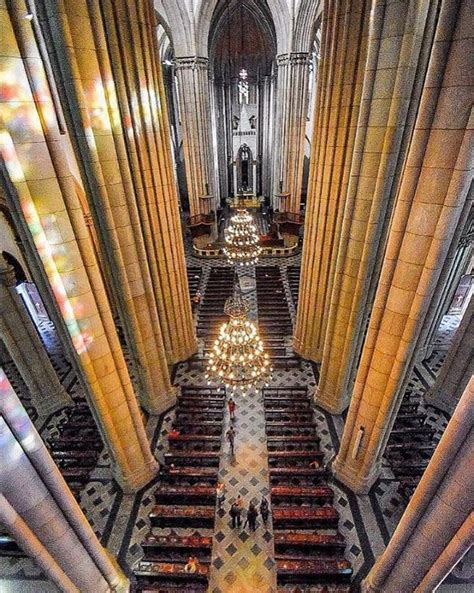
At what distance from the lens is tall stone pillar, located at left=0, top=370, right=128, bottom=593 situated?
504 cm

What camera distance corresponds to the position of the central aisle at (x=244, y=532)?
9188 mm

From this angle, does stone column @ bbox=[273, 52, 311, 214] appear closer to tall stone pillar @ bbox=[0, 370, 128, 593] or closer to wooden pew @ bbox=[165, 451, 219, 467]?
wooden pew @ bbox=[165, 451, 219, 467]

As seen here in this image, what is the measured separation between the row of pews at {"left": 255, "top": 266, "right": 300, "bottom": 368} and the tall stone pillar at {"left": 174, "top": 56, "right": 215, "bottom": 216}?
8.39 meters

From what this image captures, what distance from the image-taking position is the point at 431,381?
1542 cm

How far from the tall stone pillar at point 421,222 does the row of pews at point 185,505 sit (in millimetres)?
5102

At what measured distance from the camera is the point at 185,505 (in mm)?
10930

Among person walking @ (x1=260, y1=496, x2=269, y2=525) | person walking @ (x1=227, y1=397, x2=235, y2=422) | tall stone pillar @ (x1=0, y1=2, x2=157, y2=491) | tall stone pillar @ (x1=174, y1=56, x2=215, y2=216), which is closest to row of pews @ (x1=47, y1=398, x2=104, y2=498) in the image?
tall stone pillar @ (x1=0, y1=2, x2=157, y2=491)

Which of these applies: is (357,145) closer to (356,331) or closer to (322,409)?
(356,331)

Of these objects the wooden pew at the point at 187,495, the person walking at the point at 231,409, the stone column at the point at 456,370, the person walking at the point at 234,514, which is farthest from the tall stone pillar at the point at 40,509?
the stone column at the point at 456,370

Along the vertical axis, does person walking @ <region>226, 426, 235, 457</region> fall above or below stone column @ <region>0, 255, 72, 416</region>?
below

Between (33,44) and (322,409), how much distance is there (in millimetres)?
13800

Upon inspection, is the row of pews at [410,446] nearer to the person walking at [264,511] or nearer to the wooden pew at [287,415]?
the wooden pew at [287,415]

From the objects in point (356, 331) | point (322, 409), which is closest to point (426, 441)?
point (322, 409)

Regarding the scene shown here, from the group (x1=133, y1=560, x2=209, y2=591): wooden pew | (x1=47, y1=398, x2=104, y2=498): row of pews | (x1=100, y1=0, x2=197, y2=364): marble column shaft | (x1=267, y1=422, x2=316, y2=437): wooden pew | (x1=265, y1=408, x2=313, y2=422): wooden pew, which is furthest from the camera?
(x1=265, y1=408, x2=313, y2=422): wooden pew
